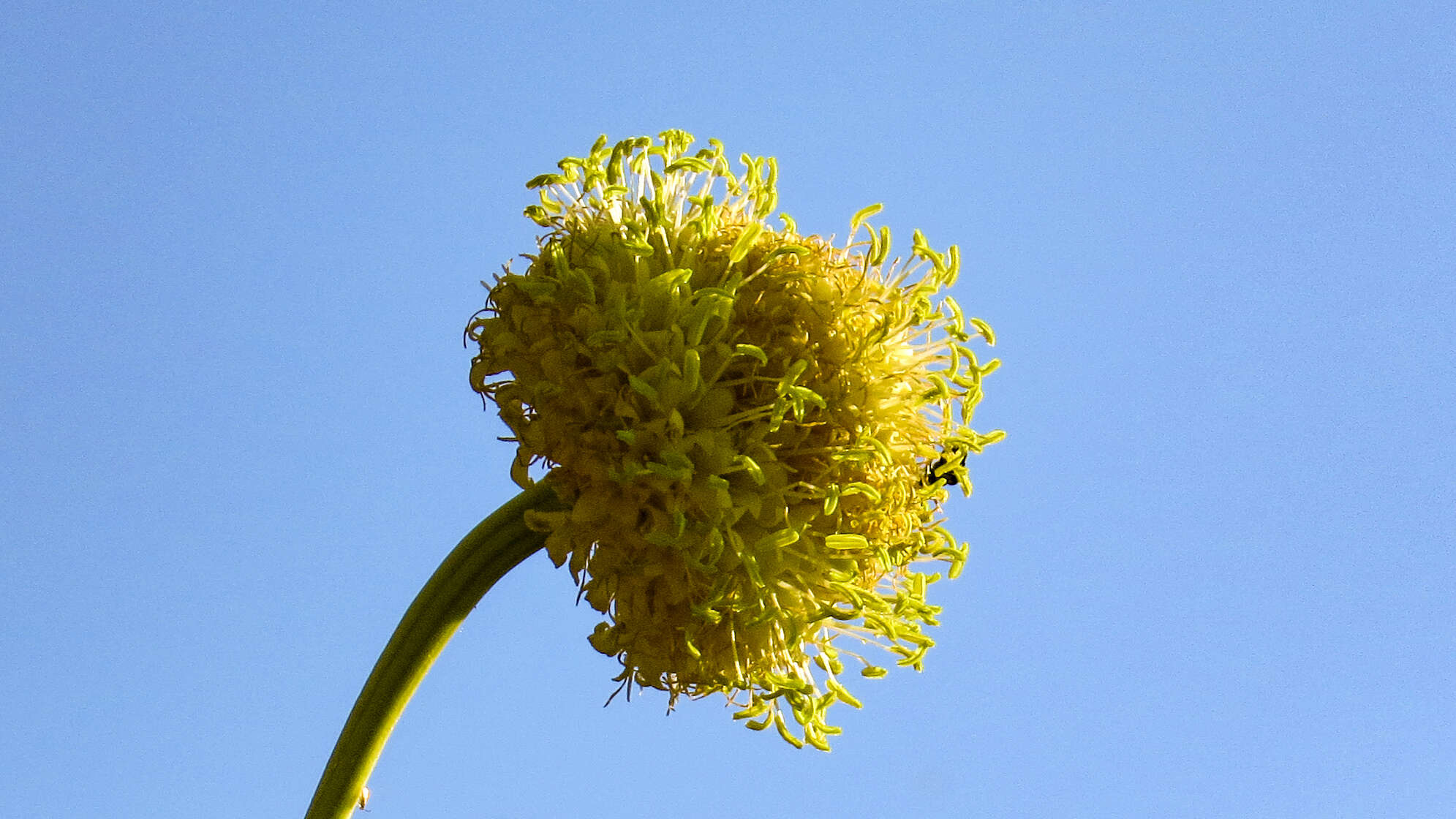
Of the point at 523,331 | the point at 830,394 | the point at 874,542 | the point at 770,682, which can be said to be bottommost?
the point at 770,682

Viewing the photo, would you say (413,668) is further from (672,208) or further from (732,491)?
(672,208)

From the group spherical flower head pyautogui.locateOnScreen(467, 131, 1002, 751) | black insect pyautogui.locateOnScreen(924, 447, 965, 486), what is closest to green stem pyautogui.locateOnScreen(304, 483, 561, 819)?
spherical flower head pyautogui.locateOnScreen(467, 131, 1002, 751)

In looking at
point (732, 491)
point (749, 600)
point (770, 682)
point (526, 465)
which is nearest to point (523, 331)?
point (526, 465)

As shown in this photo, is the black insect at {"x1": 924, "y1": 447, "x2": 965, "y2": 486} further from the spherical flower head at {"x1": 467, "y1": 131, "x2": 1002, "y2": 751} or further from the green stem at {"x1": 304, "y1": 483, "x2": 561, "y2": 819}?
the green stem at {"x1": 304, "y1": 483, "x2": 561, "y2": 819}

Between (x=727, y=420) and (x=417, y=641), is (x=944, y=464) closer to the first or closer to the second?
(x=727, y=420)

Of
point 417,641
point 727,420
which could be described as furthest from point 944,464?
point 417,641

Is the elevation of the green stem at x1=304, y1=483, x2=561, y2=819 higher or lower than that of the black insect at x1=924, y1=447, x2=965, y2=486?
lower
